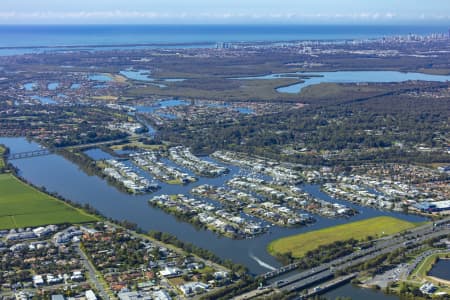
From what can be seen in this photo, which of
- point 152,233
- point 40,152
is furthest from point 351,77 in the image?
point 152,233

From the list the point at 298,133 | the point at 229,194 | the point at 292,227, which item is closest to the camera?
the point at 292,227

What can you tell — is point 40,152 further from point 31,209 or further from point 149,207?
point 149,207

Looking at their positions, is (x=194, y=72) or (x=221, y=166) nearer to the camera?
(x=221, y=166)

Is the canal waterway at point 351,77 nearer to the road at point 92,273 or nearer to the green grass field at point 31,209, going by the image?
the green grass field at point 31,209

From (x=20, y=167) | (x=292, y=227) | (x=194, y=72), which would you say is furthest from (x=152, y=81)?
(x=292, y=227)

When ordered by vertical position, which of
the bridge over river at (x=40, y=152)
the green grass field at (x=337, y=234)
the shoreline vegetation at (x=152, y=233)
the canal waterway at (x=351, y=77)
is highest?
the canal waterway at (x=351, y=77)

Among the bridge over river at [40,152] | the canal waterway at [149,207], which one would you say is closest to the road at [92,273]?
the canal waterway at [149,207]

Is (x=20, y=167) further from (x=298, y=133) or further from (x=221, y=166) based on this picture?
(x=298, y=133)

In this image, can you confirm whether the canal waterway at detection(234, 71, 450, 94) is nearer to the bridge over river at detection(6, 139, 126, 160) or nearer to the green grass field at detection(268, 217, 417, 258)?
the bridge over river at detection(6, 139, 126, 160)
